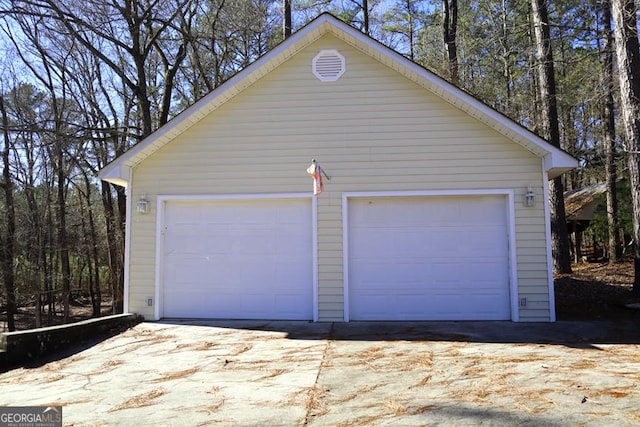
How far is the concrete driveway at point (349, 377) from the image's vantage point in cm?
368

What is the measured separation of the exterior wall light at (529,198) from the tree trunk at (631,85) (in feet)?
7.94

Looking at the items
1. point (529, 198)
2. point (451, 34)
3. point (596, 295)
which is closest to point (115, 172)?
point (529, 198)

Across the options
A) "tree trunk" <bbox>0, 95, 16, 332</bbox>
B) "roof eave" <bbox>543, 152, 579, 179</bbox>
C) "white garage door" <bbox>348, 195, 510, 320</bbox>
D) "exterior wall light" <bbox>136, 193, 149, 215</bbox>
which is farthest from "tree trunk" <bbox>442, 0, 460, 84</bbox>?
"tree trunk" <bbox>0, 95, 16, 332</bbox>

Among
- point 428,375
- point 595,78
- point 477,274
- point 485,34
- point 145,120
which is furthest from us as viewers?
point 485,34

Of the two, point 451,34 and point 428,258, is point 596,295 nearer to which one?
point 428,258

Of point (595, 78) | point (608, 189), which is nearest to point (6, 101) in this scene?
point (595, 78)

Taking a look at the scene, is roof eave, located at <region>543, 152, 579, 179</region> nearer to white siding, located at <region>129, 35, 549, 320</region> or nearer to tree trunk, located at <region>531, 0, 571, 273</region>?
white siding, located at <region>129, 35, 549, 320</region>

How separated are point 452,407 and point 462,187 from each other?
4726 millimetres

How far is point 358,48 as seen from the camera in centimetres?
810

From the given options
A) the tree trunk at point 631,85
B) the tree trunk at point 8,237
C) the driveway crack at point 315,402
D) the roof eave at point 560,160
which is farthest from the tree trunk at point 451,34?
the tree trunk at point 8,237

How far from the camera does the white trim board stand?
765 cm

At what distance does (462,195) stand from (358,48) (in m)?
3.07

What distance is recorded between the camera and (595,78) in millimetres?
11172

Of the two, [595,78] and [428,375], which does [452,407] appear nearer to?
[428,375]
